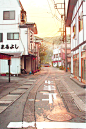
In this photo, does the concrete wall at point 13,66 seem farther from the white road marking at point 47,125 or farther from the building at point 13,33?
the white road marking at point 47,125

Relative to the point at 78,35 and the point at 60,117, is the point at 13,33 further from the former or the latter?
the point at 60,117

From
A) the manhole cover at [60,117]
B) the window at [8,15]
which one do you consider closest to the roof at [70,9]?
the window at [8,15]

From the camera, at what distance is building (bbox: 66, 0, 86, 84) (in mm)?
13147

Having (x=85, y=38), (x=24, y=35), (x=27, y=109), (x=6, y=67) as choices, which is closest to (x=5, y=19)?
(x=24, y=35)

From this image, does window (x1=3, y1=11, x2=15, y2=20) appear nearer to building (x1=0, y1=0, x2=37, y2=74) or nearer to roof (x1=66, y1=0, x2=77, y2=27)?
building (x1=0, y1=0, x2=37, y2=74)

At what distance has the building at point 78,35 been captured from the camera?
13147mm

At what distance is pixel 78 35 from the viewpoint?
15750mm

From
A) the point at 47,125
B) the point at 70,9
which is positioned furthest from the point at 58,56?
the point at 47,125

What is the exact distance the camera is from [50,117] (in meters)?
5.77

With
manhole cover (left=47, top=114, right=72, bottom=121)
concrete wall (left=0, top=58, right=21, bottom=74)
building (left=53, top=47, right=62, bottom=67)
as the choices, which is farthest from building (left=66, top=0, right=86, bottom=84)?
building (left=53, top=47, right=62, bottom=67)

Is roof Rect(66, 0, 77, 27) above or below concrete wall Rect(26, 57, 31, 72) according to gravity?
above

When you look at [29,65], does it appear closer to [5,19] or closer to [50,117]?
[5,19]

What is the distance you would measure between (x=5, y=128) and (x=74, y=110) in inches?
124

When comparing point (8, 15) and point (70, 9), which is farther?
point (8, 15)
